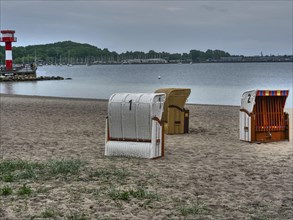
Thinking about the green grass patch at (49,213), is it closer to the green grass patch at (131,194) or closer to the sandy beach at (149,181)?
the sandy beach at (149,181)

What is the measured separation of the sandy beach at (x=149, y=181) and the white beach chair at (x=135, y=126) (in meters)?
0.30

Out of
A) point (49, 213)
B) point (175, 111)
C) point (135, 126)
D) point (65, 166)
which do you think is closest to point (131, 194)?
point (49, 213)

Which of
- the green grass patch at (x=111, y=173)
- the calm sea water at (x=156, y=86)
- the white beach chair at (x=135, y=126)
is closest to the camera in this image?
the green grass patch at (x=111, y=173)

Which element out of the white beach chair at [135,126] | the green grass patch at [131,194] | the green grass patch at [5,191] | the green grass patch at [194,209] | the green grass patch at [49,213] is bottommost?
the green grass patch at [194,209]

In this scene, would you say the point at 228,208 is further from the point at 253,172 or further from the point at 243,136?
the point at 243,136

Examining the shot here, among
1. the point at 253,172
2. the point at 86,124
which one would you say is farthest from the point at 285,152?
the point at 86,124

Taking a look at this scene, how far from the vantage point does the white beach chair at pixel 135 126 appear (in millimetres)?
9906

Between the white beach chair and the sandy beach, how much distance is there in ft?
0.98

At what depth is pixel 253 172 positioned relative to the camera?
29.5 feet

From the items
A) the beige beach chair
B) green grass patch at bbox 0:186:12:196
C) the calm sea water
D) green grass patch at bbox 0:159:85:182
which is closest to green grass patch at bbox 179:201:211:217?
green grass patch at bbox 0:186:12:196

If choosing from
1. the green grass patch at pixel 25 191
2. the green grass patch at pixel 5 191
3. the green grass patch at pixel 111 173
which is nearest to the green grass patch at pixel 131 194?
the green grass patch at pixel 111 173

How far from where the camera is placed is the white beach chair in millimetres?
9906

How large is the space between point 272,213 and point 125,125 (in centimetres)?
442

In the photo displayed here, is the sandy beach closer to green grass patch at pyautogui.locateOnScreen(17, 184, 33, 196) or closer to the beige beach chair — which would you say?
green grass patch at pyautogui.locateOnScreen(17, 184, 33, 196)
